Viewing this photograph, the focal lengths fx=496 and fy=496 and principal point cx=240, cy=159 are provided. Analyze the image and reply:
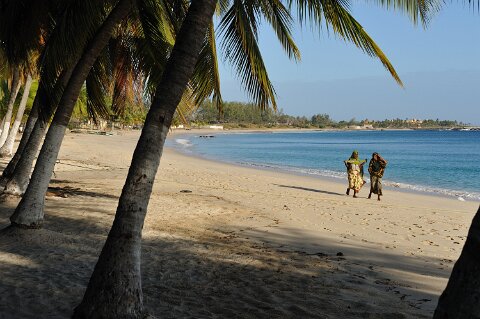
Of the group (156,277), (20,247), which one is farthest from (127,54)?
(156,277)

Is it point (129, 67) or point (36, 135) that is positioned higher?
point (129, 67)

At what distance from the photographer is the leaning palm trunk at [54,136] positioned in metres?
6.28

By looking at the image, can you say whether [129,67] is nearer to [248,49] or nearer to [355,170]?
[248,49]

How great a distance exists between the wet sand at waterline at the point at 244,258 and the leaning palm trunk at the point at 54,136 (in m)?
0.24

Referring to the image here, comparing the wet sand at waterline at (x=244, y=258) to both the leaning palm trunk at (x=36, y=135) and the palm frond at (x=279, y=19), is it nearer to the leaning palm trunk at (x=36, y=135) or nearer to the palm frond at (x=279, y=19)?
the leaning palm trunk at (x=36, y=135)

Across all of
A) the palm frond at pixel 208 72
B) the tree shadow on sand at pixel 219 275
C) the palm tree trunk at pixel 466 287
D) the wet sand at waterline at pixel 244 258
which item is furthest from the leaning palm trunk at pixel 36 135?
the palm tree trunk at pixel 466 287

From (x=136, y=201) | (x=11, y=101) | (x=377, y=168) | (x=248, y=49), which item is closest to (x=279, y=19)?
(x=248, y=49)

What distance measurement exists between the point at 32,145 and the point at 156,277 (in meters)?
4.09

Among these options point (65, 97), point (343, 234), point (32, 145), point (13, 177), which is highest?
point (65, 97)

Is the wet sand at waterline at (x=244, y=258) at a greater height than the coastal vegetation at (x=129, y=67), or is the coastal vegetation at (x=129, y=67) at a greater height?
the coastal vegetation at (x=129, y=67)

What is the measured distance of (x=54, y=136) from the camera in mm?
6480

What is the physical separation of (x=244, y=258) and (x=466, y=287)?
15.2ft

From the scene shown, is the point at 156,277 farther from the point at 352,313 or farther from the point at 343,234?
the point at 343,234

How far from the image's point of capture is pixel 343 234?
8.95m
